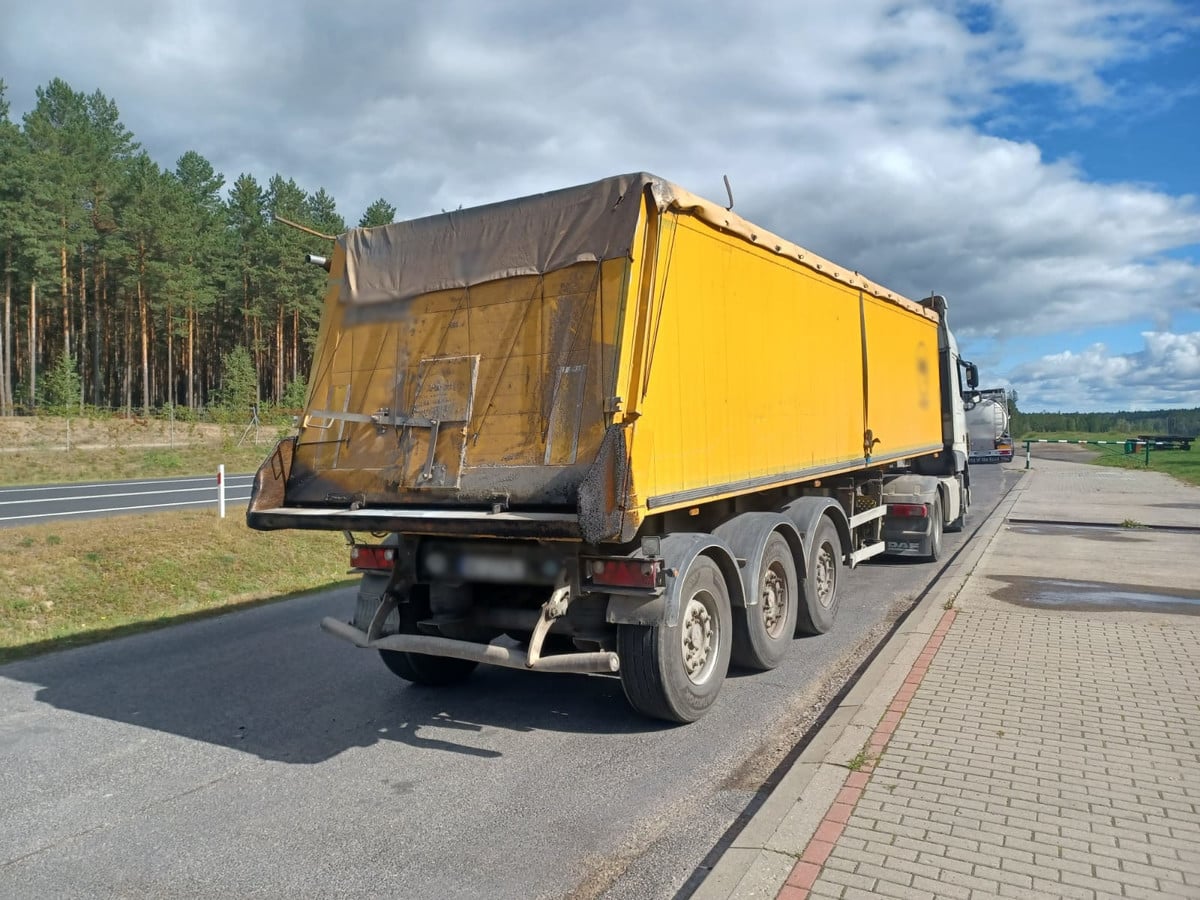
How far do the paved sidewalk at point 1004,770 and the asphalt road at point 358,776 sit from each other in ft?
1.43

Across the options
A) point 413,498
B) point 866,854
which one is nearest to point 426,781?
point 413,498

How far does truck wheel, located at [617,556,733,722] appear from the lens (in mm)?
5086

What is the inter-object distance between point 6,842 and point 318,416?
2859mm

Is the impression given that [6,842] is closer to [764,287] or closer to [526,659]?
[526,659]

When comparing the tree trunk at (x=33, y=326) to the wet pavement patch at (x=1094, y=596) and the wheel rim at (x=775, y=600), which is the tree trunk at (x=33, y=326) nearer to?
the wheel rim at (x=775, y=600)

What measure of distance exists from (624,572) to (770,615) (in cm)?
223

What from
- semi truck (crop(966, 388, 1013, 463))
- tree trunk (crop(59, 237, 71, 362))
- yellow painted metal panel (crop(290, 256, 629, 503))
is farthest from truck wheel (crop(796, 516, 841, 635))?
tree trunk (crop(59, 237, 71, 362))

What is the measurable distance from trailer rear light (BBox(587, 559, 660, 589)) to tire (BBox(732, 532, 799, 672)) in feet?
4.59

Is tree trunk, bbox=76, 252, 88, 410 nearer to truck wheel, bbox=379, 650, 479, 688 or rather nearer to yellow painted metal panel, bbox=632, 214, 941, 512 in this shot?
truck wheel, bbox=379, 650, 479, 688

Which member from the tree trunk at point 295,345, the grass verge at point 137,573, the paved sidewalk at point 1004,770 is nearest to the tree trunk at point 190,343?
the tree trunk at point 295,345

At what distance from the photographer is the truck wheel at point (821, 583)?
7.37m

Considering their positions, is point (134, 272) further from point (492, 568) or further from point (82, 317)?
point (492, 568)

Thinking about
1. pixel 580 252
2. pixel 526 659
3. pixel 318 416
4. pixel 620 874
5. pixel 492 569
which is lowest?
pixel 620 874

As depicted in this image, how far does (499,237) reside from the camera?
5.57 metres
